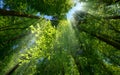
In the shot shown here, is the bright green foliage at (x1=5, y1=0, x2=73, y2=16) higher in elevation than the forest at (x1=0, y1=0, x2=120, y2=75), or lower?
higher

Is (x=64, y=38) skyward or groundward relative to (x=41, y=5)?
groundward

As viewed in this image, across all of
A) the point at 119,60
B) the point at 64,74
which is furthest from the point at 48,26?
the point at 119,60

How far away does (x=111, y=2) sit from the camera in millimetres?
11281

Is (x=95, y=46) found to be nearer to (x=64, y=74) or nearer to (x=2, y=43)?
(x=64, y=74)

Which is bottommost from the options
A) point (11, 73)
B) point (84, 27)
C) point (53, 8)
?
point (11, 73)

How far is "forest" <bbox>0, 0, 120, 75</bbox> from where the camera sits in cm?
916

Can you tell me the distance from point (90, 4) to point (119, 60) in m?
3.96

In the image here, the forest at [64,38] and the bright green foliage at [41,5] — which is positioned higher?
the bright green foliage at [41,5]

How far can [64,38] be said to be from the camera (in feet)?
33.3

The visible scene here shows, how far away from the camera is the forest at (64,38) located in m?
9.16

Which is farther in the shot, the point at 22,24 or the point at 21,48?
the point at 21,48

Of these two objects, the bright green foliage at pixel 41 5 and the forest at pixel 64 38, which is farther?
the bright green foliage at pixel 41 5

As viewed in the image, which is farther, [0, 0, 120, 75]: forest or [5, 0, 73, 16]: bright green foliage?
[5, 0, 73, 16]: bright green foliage

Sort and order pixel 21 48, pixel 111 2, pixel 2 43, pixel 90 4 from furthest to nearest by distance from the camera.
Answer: pixel 21 48
pixel 2 43
pixel 90 4
pixel 111 2
